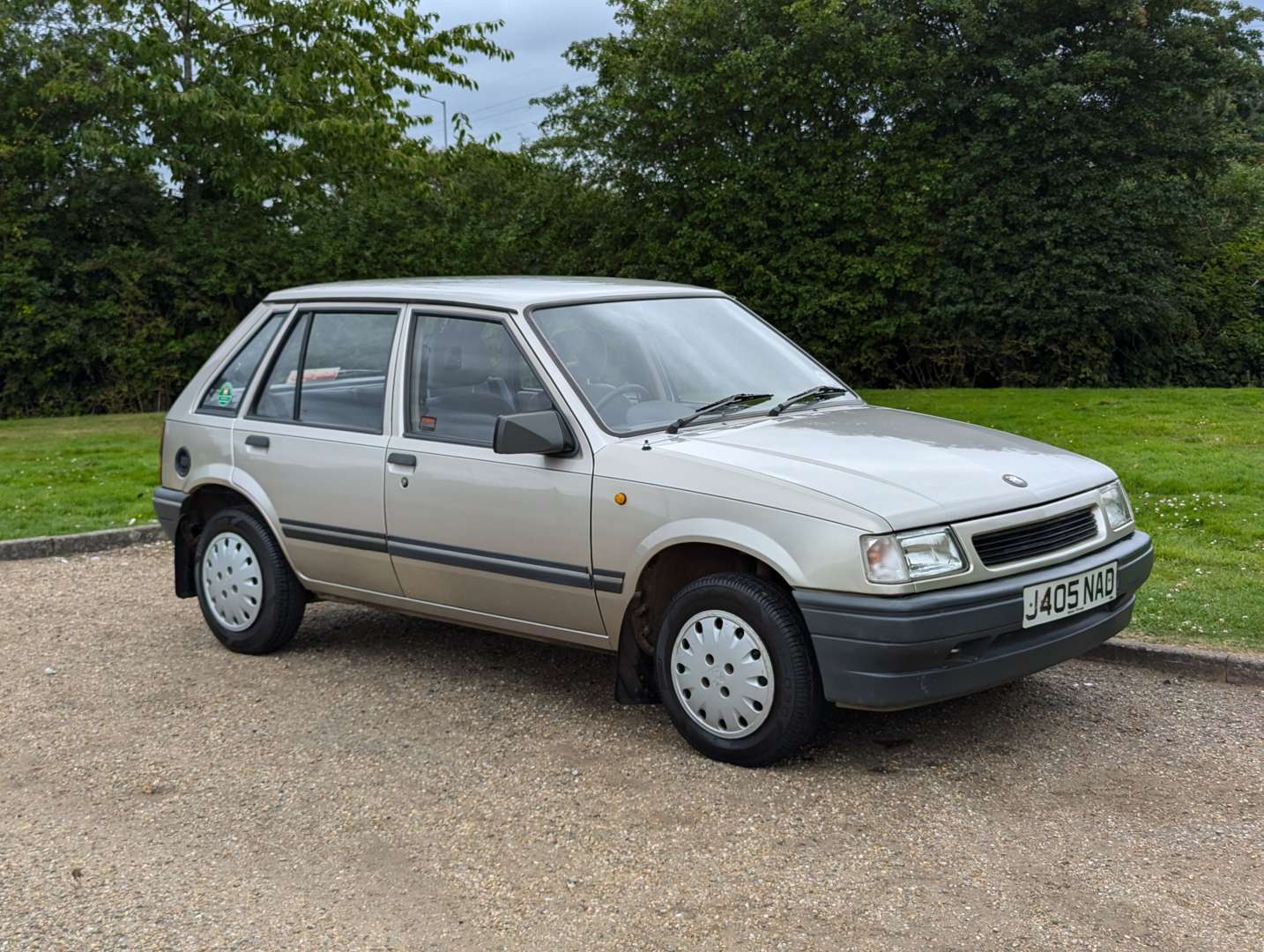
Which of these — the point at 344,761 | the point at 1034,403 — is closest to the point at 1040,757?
the point at 344,761

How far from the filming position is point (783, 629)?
4.57 m

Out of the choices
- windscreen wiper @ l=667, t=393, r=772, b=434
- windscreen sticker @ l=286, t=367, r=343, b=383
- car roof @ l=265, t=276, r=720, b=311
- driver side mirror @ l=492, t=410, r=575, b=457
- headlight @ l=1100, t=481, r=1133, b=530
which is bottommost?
headlight @ l=1100, t=481, r=1133, b=530

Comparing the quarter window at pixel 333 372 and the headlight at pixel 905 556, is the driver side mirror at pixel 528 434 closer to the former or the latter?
the quarter window at pixel 333 372

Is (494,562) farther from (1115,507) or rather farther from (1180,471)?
(1180,471)

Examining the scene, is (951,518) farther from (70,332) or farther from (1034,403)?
(70,332)

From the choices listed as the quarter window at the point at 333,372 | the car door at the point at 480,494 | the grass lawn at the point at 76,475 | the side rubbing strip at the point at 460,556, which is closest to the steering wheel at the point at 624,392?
the car door at the point at 480,494

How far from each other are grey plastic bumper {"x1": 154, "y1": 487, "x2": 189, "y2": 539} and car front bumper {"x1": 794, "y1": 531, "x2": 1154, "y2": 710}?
142 inches

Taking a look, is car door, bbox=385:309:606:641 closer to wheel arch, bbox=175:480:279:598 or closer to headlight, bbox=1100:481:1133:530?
wheel arch, bbox=175:480:279:598

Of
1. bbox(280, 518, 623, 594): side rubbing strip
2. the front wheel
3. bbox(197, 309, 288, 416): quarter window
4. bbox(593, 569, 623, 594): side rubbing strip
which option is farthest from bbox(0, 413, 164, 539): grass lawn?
the front wheel

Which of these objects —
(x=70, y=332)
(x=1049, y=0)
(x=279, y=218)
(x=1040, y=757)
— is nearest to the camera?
(x=1040, y=757)

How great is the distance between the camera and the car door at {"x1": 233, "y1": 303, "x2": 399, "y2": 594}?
19.2ft

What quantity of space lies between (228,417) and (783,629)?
3268 mm

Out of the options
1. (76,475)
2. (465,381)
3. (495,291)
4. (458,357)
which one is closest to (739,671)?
(465,381)

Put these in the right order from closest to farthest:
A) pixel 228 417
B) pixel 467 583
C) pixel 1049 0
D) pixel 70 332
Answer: pixel 467 583 < pixel 228 417 < pixel 1049 0 < pixel 70 332
